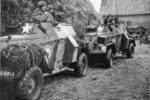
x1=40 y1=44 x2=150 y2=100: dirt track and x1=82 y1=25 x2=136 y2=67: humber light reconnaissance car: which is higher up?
x1=82 y1=25 x2=136 y2=67: humber light reconnaissance car

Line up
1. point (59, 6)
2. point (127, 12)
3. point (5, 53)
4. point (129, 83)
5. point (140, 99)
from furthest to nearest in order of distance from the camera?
point (127, 12) → point (59, 6) → point (129, 83) → point (140, 99) → point (5, 53)

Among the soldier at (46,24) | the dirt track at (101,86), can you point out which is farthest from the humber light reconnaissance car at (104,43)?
the soldier at (46,24)

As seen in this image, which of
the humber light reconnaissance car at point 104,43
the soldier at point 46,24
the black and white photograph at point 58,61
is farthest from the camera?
the humber light reconnaissance car at point 104,43

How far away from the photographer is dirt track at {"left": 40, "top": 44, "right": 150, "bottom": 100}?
5742 millimetres

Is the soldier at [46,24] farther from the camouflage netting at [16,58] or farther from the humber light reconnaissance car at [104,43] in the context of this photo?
the humber light reconnaissance car at [104,43]

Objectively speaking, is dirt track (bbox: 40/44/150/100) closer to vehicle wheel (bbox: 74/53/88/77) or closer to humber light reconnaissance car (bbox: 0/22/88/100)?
vehicle wheel (bbox: 74/53/88/77)

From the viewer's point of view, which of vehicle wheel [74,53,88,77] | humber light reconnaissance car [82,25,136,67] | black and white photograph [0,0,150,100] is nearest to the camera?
black and white photograph [0,0,150,100]

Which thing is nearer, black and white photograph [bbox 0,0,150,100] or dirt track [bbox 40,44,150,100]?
black and white photograph [bbox 0,0,150,100]

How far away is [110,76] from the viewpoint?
808cm

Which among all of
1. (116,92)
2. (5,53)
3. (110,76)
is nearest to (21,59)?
(5,53)

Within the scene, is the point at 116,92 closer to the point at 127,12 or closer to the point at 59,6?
the point at 59,6

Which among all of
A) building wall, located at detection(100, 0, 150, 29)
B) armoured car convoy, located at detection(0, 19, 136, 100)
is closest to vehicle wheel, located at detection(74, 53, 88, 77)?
armoured car convoy, located at detection(0, 19, 136, 100)

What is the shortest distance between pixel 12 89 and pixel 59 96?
113cm

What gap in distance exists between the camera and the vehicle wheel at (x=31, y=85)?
482 cm
